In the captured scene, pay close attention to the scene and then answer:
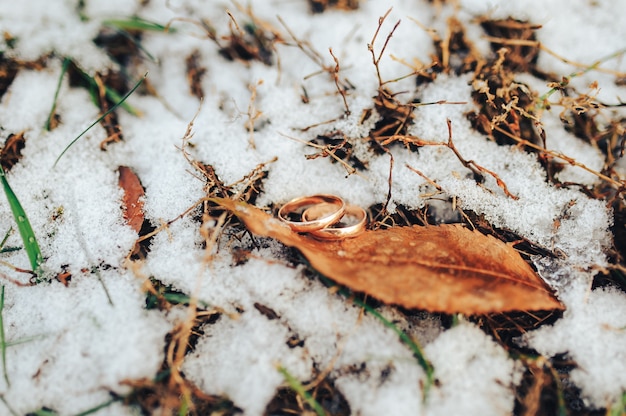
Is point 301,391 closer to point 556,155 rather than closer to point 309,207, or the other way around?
point 309,207

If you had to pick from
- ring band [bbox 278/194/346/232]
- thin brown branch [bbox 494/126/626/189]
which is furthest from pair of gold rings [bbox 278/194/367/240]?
thin brown branch [bbox 494/126/626/189]

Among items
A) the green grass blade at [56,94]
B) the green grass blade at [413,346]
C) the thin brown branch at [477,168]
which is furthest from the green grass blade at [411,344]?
the green grass blade at [56,94]

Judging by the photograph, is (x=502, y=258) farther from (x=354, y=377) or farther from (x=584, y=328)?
(x=354, y=377)

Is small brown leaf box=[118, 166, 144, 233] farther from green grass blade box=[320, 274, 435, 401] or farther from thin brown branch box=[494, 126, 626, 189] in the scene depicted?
thin brown branch box=[494, 126, 626, 189]

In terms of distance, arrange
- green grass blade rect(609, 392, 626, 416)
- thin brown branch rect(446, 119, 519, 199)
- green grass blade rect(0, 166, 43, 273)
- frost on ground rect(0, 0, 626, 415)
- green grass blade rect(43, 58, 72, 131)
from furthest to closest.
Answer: green grass blade rect(43, 58, 72, 131)
thin brown branch rect(446, 119, 519, 199)
green grass blade rect(0, 166, 43, 273)
frost on ground rect(0, 0, 626, 415)
green grass blade rect(609, 392, 626, 416)

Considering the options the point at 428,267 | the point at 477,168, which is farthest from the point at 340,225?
the point at 477,168

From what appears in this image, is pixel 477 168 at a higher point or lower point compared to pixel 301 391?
higher

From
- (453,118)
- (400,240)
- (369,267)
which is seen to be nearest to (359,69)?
(453,118)

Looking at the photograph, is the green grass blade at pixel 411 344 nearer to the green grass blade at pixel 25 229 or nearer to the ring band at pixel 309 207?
the ring band at pixel 309 207
